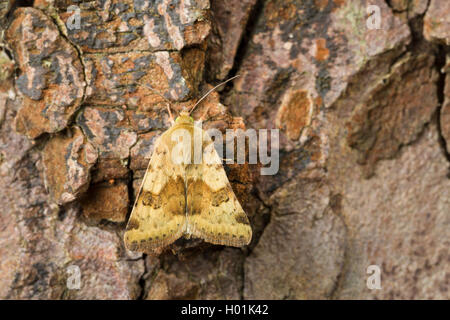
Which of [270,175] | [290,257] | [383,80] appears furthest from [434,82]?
[290,257]

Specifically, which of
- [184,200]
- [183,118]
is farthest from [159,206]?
[183,118]

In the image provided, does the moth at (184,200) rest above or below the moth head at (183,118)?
below

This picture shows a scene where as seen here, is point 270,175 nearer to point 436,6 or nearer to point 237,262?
point 237,262

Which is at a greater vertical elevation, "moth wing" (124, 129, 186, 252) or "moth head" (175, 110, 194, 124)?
"moth head" (175, 110, 194, 124)

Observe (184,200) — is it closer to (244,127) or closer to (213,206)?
(213,206)
